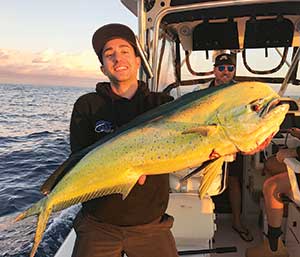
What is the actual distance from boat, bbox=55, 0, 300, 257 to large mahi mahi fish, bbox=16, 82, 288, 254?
87cm

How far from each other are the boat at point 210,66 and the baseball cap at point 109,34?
356 millimetres

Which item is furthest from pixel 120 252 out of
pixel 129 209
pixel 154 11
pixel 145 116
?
pixel 154 11

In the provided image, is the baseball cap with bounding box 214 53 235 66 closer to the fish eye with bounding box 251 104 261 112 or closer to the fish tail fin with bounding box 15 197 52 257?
the fish eye with bounding box 251 104 261 112

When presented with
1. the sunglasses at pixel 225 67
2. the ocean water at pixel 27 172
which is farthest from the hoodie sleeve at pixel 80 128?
the ocean water at pixel 27 172

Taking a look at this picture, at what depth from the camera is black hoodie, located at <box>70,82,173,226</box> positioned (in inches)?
100

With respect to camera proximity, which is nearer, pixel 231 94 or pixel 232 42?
pixel 231 94

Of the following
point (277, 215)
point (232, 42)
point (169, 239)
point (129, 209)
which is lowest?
point (277, 215)

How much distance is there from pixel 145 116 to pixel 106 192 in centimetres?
43

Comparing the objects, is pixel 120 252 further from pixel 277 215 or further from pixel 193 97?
pixel 277 215

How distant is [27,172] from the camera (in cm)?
1198

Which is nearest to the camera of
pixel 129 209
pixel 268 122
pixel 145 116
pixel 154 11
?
pixel 268 122

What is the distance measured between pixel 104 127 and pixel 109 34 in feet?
1.90

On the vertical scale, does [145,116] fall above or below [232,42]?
below

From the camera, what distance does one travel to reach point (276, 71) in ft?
19.4
